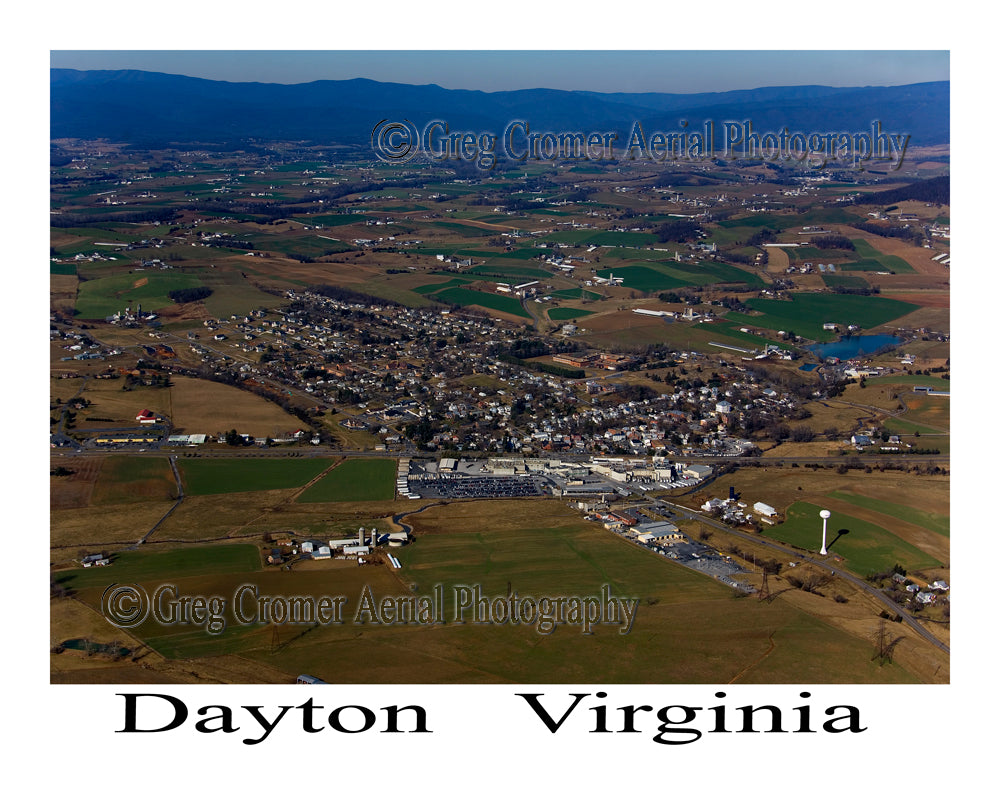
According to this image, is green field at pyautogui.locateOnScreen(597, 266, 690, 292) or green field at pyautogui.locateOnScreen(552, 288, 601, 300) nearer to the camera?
green field at pyautogui.locateOnScreen(552, 288, 601, 300)

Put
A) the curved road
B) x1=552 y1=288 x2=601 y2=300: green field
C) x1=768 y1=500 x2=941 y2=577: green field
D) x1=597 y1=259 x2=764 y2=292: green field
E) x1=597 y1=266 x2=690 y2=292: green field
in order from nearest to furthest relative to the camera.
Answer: the curved road
x1=768 y1=500 x2=941 y2=577: green field
x1=552 y1=288 x2=601 y2=300: green field
x1=597 y1=266 x2=690 y2=292: green field
x1=597 y1=259 x2=764 y2=292: green field

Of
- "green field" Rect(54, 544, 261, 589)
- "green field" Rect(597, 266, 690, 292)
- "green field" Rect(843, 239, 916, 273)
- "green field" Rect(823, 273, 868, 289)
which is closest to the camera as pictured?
"green field" Rect(54, 544, 261, 589)

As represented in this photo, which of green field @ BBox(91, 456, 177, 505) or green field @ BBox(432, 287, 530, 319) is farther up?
green field @ BBox(432, 287, 530, 319)

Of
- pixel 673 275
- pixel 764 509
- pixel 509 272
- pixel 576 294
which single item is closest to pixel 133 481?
pixel 764 509

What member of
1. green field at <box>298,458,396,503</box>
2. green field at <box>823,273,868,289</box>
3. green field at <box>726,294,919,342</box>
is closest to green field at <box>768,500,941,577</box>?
green field at <box>298,458,396,503</box>

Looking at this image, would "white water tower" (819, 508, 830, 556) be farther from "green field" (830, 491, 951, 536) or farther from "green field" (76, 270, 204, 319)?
"green field" (76, 270, 204, 319)

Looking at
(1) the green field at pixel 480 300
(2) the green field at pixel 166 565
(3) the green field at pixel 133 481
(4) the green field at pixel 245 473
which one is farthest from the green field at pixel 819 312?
(2) the green field at pixel 166 565

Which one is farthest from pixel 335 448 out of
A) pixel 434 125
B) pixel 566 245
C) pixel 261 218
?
pixel 261 218

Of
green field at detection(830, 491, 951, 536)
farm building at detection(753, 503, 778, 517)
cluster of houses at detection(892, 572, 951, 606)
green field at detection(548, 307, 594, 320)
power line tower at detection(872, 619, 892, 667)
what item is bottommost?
power line tower at detection(872, 619, 892, 667)
